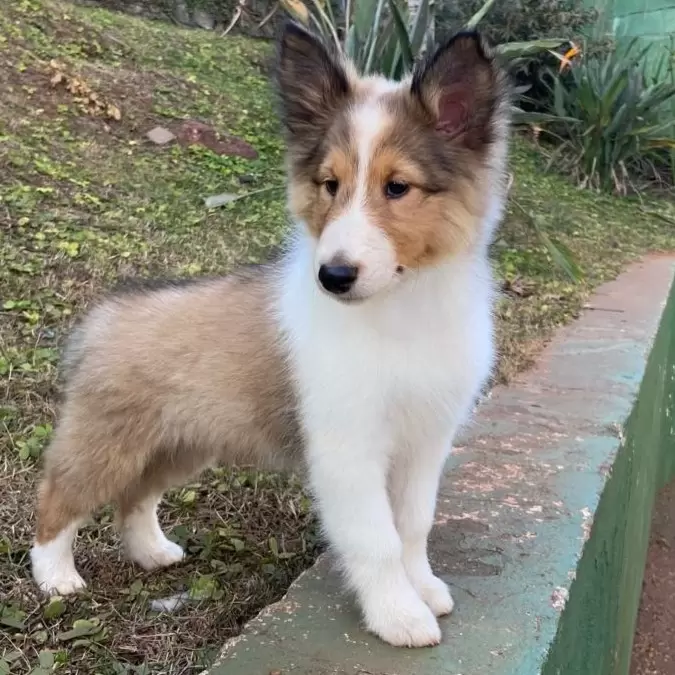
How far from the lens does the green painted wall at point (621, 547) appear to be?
8.91 feet

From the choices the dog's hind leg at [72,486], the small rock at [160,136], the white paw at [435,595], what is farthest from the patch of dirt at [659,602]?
the small rock at [160,136]

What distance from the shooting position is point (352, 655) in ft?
7.24

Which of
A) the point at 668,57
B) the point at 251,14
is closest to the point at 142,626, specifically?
the point at 251,14

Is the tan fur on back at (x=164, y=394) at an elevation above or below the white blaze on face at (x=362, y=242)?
below

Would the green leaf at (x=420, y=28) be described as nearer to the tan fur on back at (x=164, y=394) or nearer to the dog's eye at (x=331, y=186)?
the tan fur on back at (x=164, y=394)

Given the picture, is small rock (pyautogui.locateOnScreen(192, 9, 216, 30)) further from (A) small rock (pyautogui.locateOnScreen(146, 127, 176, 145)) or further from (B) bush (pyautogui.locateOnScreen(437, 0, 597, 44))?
(A) small rock (pyautogui.locateOnScreen(146, 127, 176, 145))

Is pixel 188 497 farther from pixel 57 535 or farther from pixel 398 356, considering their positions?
pixel 398 356

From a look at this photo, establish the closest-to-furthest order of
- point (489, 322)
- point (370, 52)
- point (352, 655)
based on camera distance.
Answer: point (352, 655) → point (489, 322) → point (370, 52)

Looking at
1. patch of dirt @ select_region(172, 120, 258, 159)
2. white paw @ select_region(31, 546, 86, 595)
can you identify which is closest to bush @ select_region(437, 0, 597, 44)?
patch of dirt @ select_region(172, 120, 258, 159)

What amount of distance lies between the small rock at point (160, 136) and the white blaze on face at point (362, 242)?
5.28 metres

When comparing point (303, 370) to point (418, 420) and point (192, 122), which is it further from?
point (192, 122)

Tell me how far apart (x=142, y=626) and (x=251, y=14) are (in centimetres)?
1151

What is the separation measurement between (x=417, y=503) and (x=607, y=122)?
8996 millimetres

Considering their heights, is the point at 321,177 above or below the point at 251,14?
above
